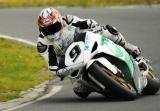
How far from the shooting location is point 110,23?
88.3 ft

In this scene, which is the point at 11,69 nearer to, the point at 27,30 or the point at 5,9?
the point at 27,30

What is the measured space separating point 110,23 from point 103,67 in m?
14.2

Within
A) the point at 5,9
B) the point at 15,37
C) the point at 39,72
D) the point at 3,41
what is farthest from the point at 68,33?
the point at 5,9

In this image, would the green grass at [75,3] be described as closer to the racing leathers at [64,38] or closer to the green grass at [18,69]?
the green grass at [18,69]

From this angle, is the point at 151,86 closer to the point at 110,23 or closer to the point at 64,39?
the point at 64,39

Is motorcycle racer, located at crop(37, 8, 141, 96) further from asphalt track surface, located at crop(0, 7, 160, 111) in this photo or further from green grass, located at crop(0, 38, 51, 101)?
green grass, located at crop(0, 38, 51, 101)

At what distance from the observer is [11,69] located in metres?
17.5

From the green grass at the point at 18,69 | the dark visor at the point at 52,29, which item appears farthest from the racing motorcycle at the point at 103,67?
the green grass at the point at 18,69

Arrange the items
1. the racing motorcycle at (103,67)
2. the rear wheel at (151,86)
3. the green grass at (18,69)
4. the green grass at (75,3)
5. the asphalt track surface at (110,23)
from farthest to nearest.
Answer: the green grass at (75,3) → the green grass at (18,69) → the rear wheel at (151,86) → the racing motorcycle at (103,67) → the asphalt track surface at (110,23)

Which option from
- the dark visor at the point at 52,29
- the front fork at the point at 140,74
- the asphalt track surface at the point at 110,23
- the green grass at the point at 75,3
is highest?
the dark visor at the point at 52,29

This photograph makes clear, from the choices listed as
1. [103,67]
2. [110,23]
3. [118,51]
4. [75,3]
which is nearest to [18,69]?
[118,51]

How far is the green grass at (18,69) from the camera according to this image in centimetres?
1520

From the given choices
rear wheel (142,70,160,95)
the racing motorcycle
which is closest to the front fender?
the racing motorcycle

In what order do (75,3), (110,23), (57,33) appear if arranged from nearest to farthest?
(57,33)
(110,23)
(75,3)
